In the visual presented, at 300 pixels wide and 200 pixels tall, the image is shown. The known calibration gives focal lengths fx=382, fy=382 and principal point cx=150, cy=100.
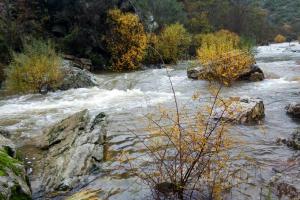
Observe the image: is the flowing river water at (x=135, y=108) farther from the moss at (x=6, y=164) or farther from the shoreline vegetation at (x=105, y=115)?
the moss at (x=6, y=164)

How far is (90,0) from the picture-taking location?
94.6 feet

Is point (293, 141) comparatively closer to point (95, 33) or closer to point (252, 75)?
point (252, 75)

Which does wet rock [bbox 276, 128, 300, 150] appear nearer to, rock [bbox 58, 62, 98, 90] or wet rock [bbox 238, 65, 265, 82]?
wet rock [bbox 238, 65, 265, 82]

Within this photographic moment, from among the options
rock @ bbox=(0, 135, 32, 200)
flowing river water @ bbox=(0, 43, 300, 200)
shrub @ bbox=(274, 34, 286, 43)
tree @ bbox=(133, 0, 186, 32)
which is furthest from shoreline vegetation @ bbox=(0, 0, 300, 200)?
shrub @ bbox=(274, 34, 286, 43)

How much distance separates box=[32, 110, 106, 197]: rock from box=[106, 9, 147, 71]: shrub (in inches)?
698

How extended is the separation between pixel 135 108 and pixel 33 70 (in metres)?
6.47

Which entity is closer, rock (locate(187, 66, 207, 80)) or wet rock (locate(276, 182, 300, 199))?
wet rock (locate(276, 182, 300, 199))

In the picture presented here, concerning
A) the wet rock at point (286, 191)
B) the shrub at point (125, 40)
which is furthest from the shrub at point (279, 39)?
the wet rock at point (286, 191)

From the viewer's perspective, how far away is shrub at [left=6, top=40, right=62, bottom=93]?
57.5ft

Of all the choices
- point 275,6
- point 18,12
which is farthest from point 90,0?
point 275,6

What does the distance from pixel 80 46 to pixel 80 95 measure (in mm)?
12495

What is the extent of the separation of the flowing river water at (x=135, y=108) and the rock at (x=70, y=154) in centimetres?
34

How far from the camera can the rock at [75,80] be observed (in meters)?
19.3

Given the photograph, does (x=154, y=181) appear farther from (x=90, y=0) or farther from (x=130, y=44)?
(x=90, y=0)
